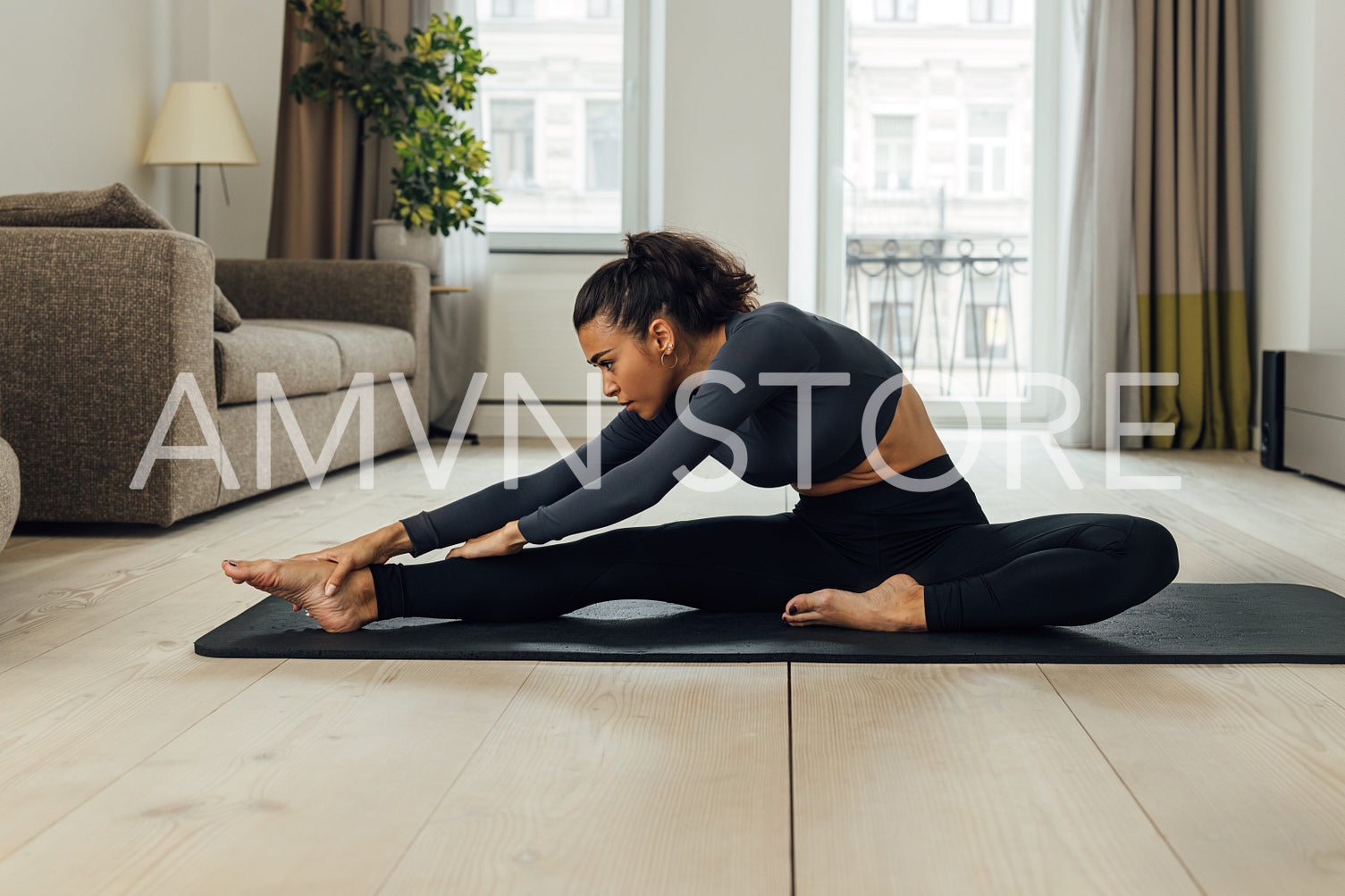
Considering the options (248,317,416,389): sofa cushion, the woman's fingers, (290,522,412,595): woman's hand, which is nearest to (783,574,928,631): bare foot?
the woman's fingers

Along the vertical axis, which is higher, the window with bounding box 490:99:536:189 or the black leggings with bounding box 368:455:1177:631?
the window with bounding box 490:99:536:189

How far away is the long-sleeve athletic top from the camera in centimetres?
139

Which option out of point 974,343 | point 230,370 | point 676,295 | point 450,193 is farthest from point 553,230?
point 676,295

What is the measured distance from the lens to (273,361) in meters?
2.78

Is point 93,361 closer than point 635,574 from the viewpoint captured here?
No

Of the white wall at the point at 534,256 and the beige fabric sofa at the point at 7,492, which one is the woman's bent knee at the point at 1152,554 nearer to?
the beige fabric sofa at the point at 7,492

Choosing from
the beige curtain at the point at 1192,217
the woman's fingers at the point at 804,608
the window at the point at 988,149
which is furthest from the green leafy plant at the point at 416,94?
the woman's fingers at the point at 804,608

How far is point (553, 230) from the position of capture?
490cm

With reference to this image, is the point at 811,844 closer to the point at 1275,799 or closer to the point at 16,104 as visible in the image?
the point at 1275,799

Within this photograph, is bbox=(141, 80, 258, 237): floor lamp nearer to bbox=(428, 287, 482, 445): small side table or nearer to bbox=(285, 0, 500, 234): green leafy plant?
bbox=(285, 0, 500, 234): green leafy plant

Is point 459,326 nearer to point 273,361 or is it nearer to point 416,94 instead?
point 416,94

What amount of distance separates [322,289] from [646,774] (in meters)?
3.04

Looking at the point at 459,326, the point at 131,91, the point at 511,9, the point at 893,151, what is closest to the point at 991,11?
the point at 893,151

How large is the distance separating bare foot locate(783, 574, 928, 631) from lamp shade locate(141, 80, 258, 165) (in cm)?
315
